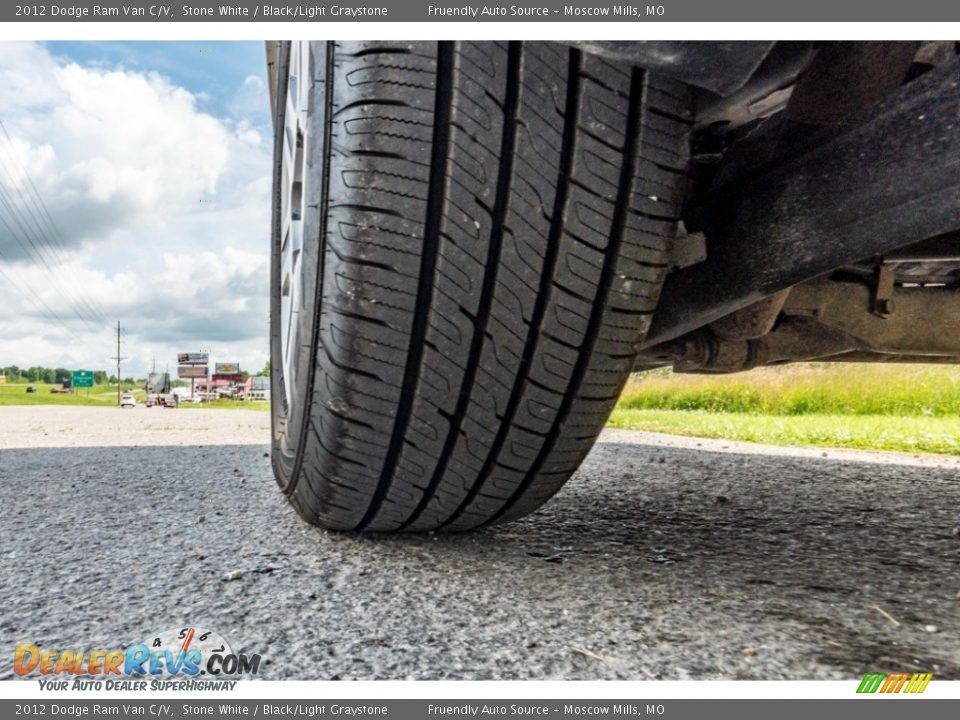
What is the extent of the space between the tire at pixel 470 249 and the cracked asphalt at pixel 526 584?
209mm

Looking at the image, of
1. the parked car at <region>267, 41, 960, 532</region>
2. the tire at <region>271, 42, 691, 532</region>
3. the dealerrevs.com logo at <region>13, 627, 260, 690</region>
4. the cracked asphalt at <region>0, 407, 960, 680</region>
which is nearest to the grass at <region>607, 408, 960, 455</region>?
the cracked asphalt at <region>0, 407, 960, 680</region>

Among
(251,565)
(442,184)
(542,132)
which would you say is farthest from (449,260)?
(251,565)

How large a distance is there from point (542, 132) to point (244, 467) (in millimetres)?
2100

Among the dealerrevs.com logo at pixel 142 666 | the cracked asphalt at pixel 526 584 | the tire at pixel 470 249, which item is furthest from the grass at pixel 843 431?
the dealerrevs.com logo at pixel 142 666

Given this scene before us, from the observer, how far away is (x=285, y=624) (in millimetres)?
990

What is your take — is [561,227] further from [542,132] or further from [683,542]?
[683,542]

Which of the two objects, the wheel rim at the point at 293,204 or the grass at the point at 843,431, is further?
the grass at the point at 843,431

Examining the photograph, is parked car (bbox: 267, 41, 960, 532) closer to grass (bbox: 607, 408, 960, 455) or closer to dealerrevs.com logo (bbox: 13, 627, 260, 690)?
dealerrevs.com logo (bbox: 13, 627, 260, 690)

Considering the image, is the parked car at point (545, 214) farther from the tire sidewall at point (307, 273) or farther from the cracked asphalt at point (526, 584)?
the cracked asphalt at point (526, 584)

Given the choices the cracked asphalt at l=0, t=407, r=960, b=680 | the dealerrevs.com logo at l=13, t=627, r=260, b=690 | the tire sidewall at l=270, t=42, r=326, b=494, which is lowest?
the dealerrevs.com logo at l=13, t=627, r=260, b=690

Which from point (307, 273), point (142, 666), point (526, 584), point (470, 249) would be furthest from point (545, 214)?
point (142, 666)

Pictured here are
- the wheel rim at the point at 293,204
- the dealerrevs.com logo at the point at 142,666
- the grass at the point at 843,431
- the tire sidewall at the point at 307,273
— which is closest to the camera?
the dealerrevs.com logo at the point at 142,666

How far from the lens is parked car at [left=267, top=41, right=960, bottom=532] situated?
0.94 metres

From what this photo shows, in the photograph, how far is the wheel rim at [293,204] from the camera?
120cm
